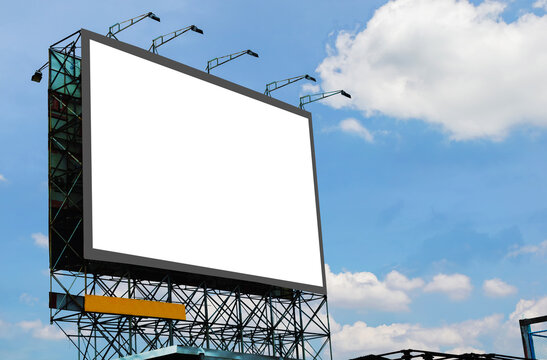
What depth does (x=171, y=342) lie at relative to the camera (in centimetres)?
4003

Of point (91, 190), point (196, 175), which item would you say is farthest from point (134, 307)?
point (196, 175)

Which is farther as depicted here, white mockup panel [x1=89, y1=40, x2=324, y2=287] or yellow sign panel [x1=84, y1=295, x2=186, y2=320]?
white mockup panel [x1=89, y1=40, x2=324, y2=287]

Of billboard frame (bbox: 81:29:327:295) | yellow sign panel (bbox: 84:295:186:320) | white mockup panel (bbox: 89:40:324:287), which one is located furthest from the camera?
white mockup panel (bbox: 89:40:324:287)

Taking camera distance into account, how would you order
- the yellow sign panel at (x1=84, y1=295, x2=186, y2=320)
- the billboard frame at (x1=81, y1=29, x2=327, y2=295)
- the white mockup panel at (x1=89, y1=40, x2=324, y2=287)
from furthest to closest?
the white mockup panel at (x1=89, y1=40, x2=324, y2=287) → the billboard frame at (x1=81, y1=29, x2=327, y2=295) → the yellow sign panel at (x1=84, y1=295, x2=186, y2=320)

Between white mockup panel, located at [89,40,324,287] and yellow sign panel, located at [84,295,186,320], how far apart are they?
2.14 meters

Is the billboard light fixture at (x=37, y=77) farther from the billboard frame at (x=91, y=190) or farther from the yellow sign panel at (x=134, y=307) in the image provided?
the yellow sign panel at (x=134, y=307)

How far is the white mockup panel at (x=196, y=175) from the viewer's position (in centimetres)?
3947

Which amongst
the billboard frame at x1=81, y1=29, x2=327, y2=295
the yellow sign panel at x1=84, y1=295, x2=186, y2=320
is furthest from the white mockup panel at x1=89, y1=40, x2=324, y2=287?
the yellow sign panel at x1=84, y1=295, x2=186, y2=320

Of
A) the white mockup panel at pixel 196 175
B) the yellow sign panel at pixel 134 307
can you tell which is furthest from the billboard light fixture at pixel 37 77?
the yellow sign panel at pixel 134 307

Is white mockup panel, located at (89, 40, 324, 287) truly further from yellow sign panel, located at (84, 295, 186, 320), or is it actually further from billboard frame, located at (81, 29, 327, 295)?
yellow sign panel, located at (84, 295, 186, 320)

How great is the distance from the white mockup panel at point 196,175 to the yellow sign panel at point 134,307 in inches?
84.2

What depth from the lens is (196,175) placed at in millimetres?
43250

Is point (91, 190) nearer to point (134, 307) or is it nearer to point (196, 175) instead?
point (134, 307)

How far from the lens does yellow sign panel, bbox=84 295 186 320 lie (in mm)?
37438
